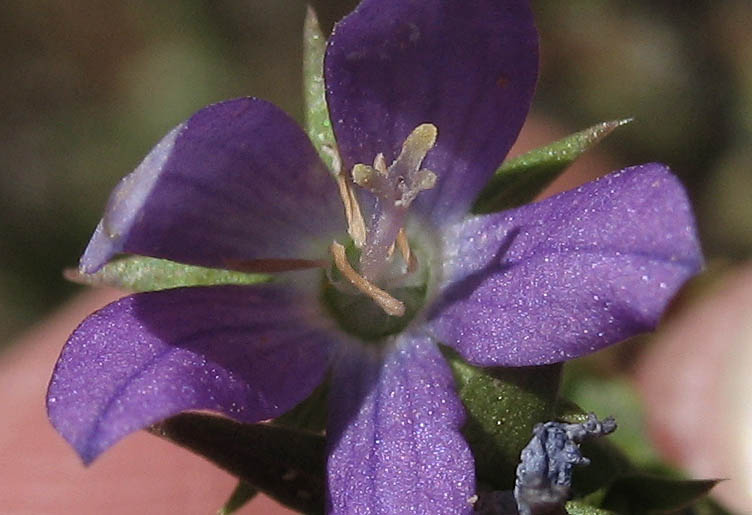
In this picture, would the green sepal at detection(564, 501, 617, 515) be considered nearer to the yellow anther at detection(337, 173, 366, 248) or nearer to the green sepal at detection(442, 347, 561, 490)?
the green sepal at detection(442, 347, 561, 490)

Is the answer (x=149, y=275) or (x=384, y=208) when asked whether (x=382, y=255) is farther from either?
(x=149, y=275)

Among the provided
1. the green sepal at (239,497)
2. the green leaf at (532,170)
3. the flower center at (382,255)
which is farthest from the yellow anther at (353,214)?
the green sepal at (239,497)

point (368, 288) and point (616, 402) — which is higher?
point (368, 288)


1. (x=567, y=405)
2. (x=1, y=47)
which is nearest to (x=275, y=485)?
(x=567, y=405)

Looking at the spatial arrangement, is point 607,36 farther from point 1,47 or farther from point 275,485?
point 275,485

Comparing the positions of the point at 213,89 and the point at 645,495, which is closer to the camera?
the point at 645,495

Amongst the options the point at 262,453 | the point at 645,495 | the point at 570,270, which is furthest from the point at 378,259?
the point at 645,495
